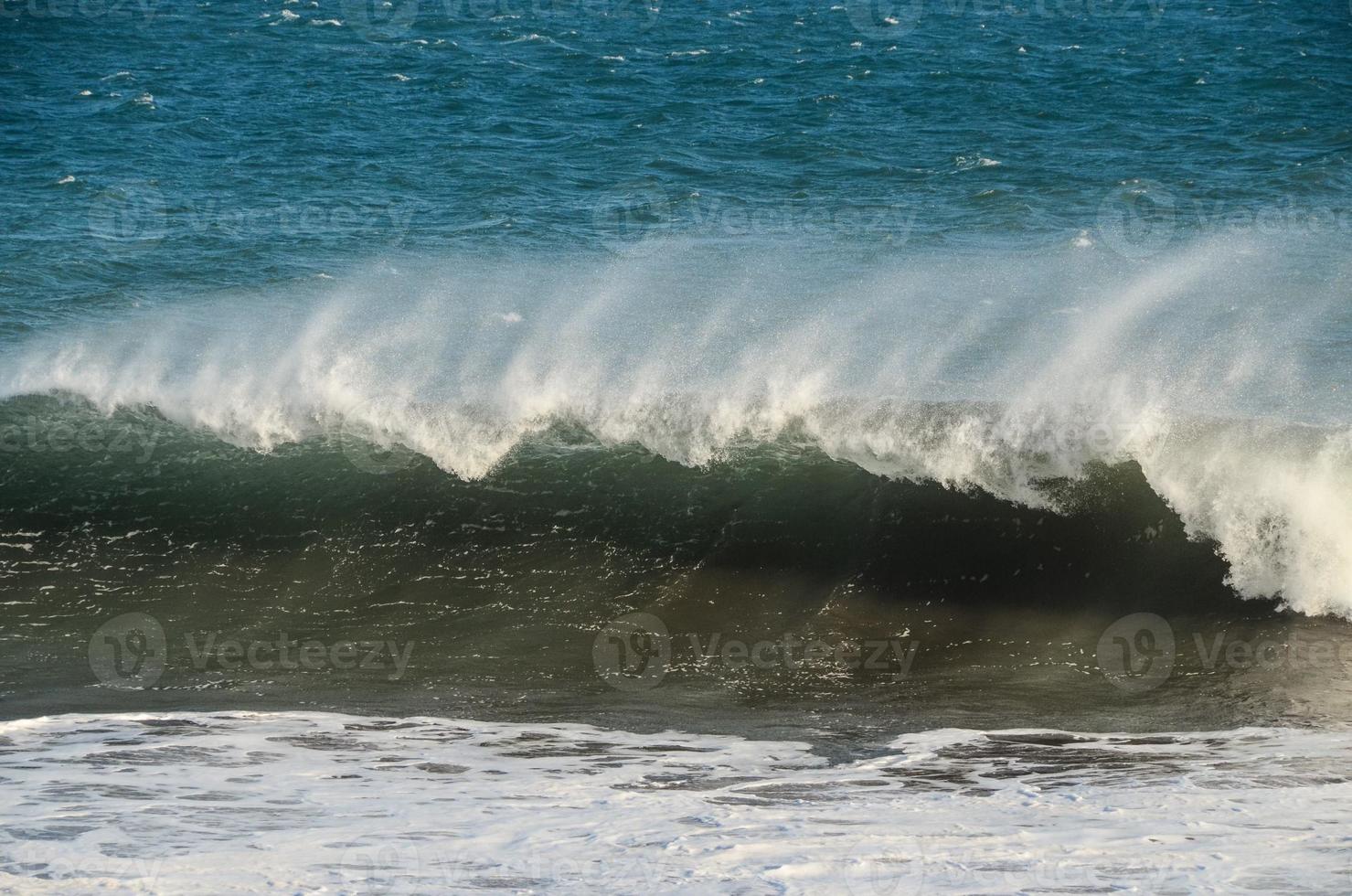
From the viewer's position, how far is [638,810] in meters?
6.15

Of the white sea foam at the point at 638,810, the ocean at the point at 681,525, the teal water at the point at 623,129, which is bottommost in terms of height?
the white sea foam at the point at 638,810

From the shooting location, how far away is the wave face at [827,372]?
9.63 m

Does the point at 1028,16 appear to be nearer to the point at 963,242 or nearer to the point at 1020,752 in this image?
the point at 963,242

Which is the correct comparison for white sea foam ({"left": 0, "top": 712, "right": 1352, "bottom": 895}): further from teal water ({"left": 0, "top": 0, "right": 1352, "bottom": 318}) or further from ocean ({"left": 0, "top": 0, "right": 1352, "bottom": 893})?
teal water ({"left": 0, "top": 0, "right": 1352, "bottom": 318})

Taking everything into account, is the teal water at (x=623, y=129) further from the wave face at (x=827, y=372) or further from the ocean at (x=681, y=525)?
the wave face at (x=827, y=372)

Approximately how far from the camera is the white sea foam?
5.32m

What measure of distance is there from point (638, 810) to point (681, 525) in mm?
4123

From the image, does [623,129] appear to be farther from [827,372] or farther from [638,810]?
[638,810]

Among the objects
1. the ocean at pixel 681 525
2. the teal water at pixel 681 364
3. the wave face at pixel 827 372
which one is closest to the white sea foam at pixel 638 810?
the ocean at pixel 681 525

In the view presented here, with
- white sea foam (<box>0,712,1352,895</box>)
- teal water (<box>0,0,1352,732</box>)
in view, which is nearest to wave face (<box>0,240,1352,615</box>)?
teal water (<box>0,0,1352,732</box>)

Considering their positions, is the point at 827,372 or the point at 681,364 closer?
the point at 827,372

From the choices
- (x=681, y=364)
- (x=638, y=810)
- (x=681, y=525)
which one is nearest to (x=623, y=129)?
(x=681, y=364)

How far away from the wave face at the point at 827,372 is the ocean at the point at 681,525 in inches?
2.2

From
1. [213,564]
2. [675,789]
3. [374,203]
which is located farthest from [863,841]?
[374,203]
